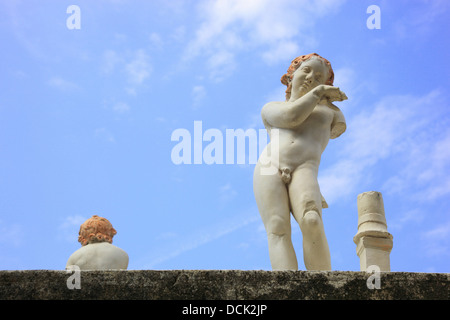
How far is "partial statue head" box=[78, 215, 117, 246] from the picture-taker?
965cm

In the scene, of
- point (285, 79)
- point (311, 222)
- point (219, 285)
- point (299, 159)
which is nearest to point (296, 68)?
point (285, 79)

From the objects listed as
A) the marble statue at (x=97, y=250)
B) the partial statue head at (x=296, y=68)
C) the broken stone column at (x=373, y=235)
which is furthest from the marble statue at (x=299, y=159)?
the broken stone column at (x=373, y=235)

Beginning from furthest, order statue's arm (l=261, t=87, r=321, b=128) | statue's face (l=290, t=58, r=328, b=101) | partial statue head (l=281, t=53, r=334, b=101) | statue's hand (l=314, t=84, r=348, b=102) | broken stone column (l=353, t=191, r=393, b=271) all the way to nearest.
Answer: broken stone column (l=353, t=191, r=393, b=271) → partial statue head (l=281, t=53, r=334, b=101) → statue's face (l=290, t=58, r=328, b=101) → statue's hand (l=314, t=84, r=348, b=102) → statue's arm (l=261, t=87, r=321, b=128)

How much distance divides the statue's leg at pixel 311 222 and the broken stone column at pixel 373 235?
4.32m

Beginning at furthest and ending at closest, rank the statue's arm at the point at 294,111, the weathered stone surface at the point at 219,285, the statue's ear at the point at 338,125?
the statue's ear at the point at 338,125
the statue's arm at the point at 294,111
the weathered stone surface at the point at 219,285

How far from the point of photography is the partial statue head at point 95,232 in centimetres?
965

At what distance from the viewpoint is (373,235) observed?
476 inches

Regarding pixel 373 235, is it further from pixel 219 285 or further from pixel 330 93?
pixel 219 285

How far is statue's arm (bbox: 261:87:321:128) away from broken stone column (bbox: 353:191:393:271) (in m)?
4.26

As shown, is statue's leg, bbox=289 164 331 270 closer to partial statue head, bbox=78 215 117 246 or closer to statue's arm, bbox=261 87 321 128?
statue's arm, bbox=261 87 321 128

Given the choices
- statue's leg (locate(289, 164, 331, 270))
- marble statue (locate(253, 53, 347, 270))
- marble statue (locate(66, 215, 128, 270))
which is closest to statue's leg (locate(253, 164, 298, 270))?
marble statue (locate(253, 53, 347, 270))

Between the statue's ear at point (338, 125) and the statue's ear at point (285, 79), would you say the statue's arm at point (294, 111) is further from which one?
the statue's ear at point (285, 79)
